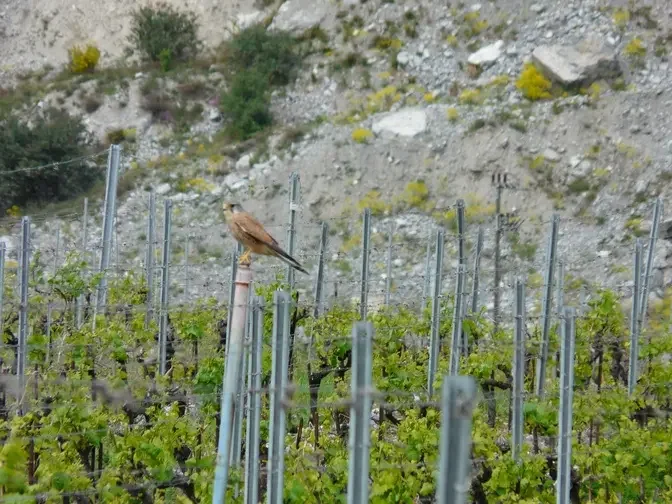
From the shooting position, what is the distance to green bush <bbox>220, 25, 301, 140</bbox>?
24.3m

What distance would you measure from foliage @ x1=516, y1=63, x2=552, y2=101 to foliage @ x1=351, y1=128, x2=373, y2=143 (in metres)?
3.61

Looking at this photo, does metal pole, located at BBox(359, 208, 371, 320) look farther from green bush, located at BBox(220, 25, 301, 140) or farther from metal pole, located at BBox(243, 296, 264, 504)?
green bush, located at BBox(220, 25, 301, 140)

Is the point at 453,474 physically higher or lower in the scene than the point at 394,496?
higher

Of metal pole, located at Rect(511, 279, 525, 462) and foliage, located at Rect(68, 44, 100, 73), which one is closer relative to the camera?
metal pole, located at Rect(511, 279, 525, 462)

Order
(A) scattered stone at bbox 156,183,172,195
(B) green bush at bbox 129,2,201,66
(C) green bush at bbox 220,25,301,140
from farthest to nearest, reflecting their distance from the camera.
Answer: (B) green bush at bbox 129,2,201,66, (C) green bush at bbox 220,25,301,140, (A) scattered stone at bbox 156,183,172,195

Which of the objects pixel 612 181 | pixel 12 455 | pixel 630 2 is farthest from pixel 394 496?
pixel 630 2

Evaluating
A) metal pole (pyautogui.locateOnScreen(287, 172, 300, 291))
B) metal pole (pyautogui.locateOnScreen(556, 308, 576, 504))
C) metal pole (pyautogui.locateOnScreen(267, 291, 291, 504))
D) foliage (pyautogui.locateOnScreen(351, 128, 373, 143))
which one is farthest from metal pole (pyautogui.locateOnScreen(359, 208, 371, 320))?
foliage (pyautogui.locateOnScreen(351, 128, 373, 143))

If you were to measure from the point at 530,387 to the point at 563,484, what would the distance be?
12.9 feet

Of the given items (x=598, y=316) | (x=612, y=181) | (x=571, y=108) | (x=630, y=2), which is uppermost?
(x=630, y=2)

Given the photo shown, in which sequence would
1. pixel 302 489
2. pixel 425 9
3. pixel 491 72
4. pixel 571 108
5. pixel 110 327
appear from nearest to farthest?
pixel 302 489
pixel 110 327
pixel 571 108
pixel 491 72
pixel 425 9

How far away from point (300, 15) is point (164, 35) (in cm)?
418

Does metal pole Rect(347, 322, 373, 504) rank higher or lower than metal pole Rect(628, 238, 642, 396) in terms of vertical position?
lower

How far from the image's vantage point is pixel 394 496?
17.4 ft

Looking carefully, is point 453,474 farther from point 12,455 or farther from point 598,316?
point 598,316
